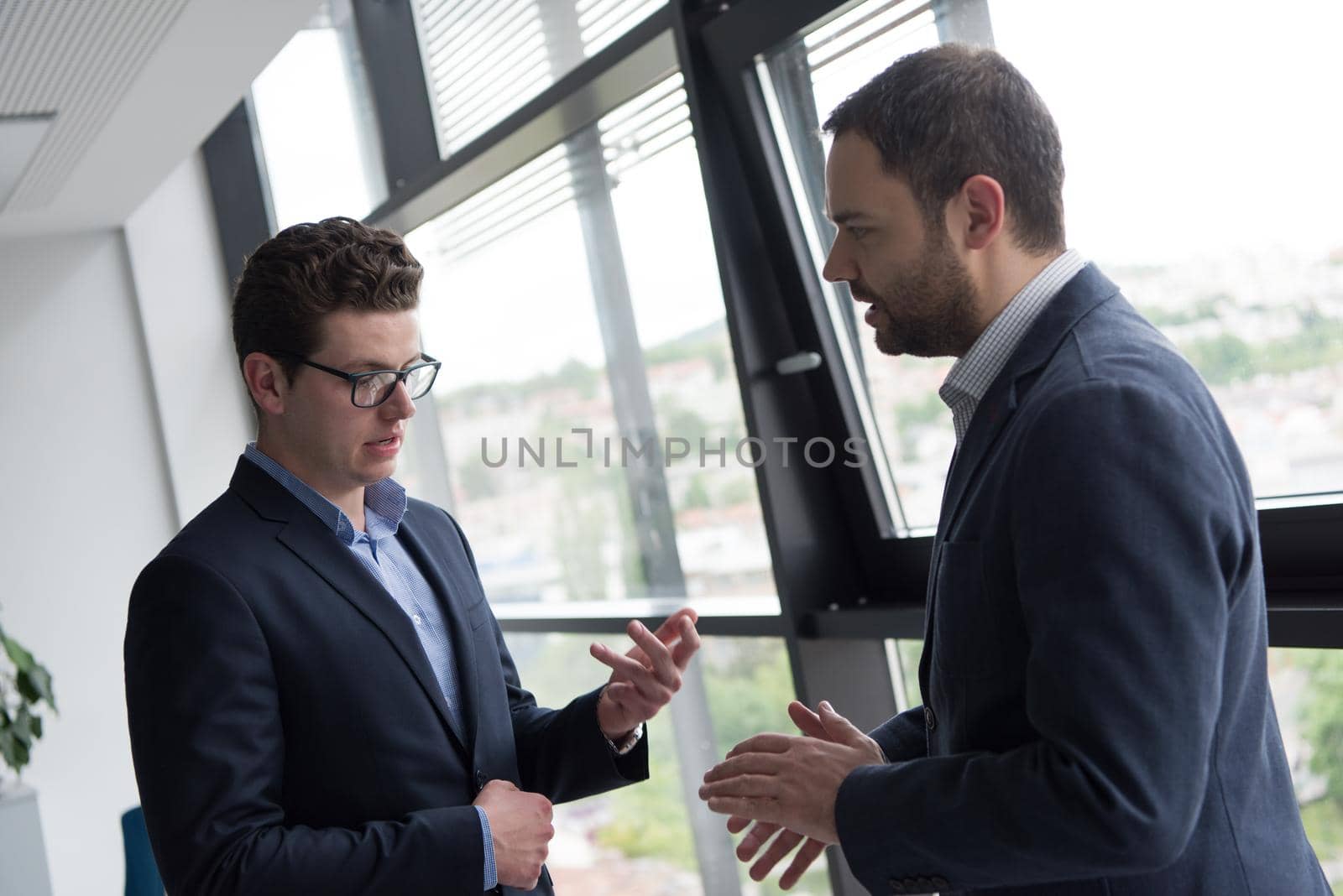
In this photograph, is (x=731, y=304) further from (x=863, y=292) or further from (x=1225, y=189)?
(x=863, y=292)

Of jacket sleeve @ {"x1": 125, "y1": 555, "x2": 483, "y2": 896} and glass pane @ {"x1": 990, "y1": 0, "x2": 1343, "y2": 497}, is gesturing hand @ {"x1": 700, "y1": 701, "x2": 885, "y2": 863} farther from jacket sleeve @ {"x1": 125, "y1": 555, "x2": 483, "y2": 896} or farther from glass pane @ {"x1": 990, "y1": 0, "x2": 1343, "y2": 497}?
glass pane @ {"x1": 990, "y1": 0, "x2": 1343, "y2": 497}

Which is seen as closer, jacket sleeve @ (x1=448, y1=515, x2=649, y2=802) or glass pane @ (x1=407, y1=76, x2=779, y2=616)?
jacket sleeve @ (x1=448, y1=515, x2=649, y2=802)

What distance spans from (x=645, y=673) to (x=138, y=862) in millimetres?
2838

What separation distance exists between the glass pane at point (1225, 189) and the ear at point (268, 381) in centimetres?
148

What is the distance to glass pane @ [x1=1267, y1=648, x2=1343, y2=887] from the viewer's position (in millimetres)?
2135

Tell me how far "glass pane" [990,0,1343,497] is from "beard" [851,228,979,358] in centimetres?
87

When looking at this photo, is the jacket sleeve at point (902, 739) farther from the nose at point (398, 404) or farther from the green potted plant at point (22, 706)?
the green potted plant at point (22, 706)

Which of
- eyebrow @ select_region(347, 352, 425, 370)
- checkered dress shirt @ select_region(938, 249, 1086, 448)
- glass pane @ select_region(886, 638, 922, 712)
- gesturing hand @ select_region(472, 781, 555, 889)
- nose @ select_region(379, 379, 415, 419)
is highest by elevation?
eyebrow @ select_region(347, 352, 425, 370)

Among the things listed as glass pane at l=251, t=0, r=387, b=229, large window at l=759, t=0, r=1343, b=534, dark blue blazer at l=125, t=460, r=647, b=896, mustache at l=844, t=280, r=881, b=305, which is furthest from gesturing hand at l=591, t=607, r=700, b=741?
glass pane at l=251, t=0, r=387, b=229

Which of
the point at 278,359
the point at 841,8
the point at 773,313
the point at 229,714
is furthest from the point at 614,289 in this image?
the point at 229,714

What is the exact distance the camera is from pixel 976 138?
140 centimetres

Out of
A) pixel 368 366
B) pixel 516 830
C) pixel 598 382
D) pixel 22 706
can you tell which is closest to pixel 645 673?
pixel 516 830

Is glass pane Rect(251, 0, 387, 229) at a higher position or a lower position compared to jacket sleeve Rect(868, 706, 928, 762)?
higher

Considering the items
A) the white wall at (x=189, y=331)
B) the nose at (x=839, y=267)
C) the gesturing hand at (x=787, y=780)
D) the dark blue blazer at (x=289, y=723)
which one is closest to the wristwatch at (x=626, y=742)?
the dark blue blazer at (x=289, y=723)
